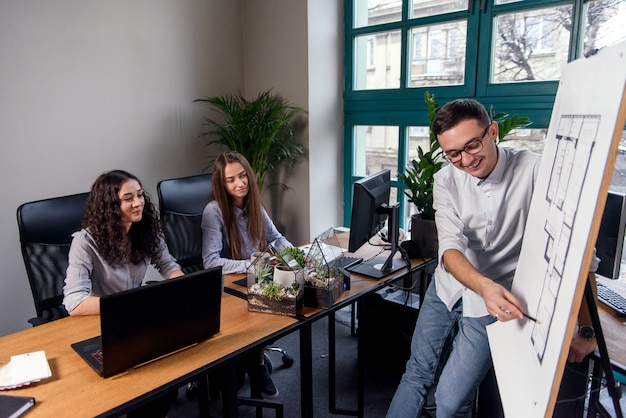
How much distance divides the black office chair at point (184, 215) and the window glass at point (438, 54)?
5.49 feet

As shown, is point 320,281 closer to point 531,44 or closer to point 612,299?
point 612,299

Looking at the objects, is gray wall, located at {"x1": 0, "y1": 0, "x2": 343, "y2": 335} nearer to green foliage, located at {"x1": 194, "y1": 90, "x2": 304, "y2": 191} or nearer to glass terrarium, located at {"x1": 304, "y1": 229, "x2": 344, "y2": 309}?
green foliage, located at {"x1": 194, "y1": 90, "x2": 304, "y2": 191}

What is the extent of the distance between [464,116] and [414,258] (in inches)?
41.1

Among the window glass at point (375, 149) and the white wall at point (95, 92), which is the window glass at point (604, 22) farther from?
the white wall at point (95, 92)

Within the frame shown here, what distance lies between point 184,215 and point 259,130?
0.99m

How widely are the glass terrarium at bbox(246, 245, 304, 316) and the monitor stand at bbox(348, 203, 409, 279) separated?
498mm

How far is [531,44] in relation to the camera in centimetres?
266

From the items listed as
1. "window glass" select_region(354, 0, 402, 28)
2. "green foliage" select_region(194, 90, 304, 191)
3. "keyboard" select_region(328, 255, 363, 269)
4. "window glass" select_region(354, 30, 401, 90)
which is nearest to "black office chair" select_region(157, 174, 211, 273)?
"green foliage" select_region(194, 90, 304, 191)

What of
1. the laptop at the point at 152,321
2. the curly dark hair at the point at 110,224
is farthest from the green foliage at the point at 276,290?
the curly dark hair at the point at 110,224

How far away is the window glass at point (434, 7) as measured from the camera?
2877 millimetres

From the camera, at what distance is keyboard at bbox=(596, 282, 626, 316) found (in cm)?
160

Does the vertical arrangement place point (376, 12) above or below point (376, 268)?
above

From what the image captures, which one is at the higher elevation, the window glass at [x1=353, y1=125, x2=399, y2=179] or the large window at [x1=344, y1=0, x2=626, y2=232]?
the large window at [x1=344, y1=0, x2=626, y2=232]

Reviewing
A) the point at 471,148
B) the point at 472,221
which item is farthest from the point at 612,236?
the point at 471,148
